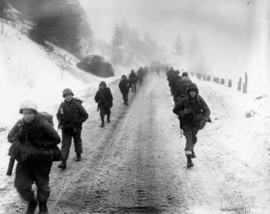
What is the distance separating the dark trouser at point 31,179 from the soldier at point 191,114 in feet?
11.7

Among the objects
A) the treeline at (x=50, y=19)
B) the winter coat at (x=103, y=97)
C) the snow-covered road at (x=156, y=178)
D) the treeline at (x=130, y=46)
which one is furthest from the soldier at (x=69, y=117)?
the treeline at (x=130, y=46)

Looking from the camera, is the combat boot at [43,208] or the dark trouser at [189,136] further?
the dark trouser at [189,136]

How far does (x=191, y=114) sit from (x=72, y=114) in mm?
2969

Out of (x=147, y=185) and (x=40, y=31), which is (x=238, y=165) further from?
(x=40, y=31)

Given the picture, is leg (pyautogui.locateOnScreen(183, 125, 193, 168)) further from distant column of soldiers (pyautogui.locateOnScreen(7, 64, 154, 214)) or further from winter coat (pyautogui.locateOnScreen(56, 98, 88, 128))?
distant column of soldiers (pyautogui.locateOnScreen(7, 64, 154, 214))

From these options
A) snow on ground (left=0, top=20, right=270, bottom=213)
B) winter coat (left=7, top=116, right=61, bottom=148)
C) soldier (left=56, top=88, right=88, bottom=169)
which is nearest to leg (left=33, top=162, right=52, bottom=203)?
winter coat (left=7, top=116, right=61, bottom=148)

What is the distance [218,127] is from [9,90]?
900cm

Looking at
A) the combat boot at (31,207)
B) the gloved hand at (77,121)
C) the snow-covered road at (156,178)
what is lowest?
the snow-covered road at (156,178)

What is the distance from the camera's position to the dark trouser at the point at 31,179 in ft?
14.1

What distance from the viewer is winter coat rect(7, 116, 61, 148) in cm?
420

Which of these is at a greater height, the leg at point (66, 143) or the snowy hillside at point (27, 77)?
the snowy hillside at point (27, 77)

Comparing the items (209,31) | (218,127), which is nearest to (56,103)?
(218,127)

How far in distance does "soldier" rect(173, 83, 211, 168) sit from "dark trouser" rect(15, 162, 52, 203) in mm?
3554

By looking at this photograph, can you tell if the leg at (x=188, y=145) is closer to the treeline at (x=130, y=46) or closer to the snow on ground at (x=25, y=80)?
the snow on ground at (x=25, y=80)
